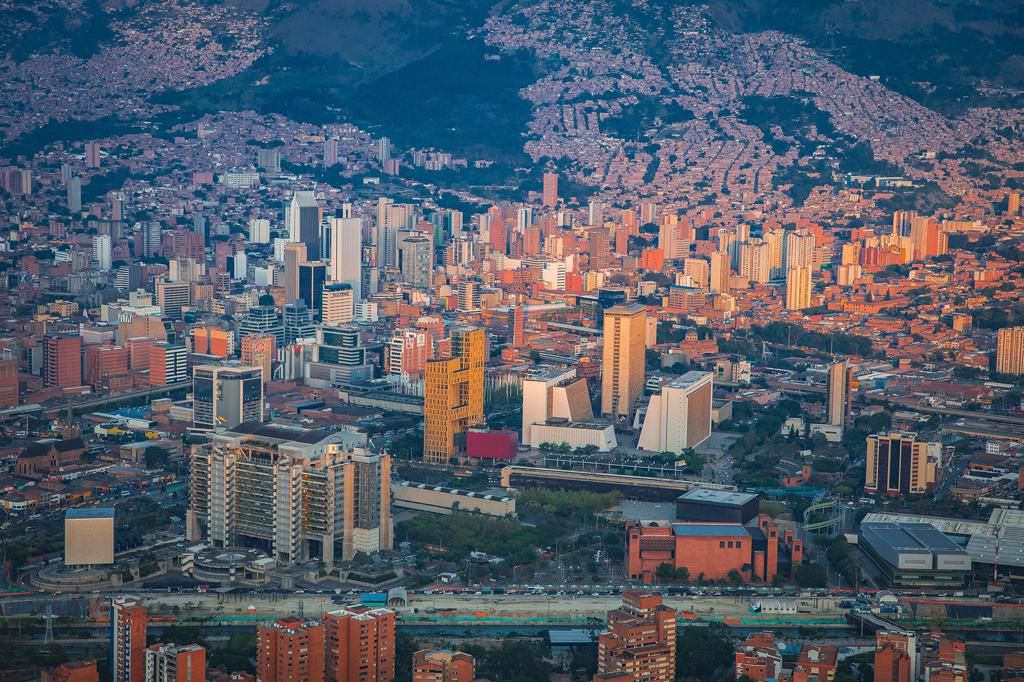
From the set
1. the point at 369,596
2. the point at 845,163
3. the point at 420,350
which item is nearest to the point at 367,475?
the point at 369,596

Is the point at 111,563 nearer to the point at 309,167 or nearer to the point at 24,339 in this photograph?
the point at 24,339

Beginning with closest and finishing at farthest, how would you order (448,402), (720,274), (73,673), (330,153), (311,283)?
(73,673), (448,402), (311,283), (720,274), (330,153)

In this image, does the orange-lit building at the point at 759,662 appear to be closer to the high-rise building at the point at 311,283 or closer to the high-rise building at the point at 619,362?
the high-rise building at the point at 619,362

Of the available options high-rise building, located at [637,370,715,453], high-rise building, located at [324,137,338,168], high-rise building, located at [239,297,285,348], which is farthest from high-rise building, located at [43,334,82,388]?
high-rise building, located at [324,137,338,168]

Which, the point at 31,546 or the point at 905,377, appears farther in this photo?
the point at 905,377

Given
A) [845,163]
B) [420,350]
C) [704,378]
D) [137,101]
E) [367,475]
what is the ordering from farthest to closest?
[137,101] → [845,163] → [420,350] → [704,378] → [367,475]

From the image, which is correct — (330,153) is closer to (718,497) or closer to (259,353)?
(259,353)

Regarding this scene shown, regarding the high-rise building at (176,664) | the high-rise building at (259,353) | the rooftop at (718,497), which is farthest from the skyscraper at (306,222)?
the high-rise building at (176,664)

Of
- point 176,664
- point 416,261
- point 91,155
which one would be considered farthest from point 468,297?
point 176,664
